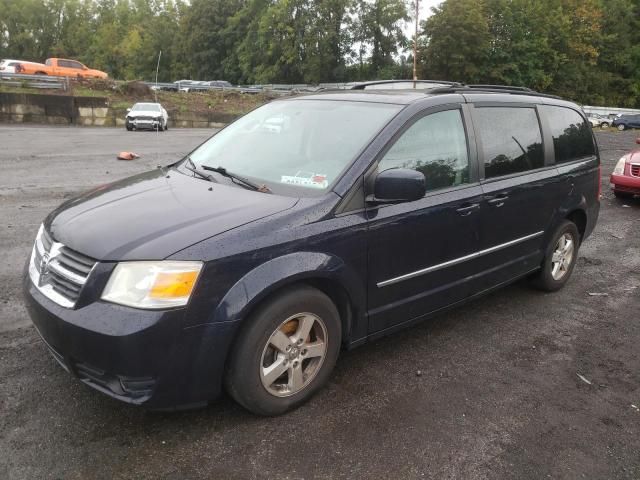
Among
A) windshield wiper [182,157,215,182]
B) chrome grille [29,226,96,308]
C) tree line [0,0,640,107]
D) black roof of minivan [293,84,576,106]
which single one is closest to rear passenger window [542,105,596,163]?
black roof of minivan [293,84,576,106]

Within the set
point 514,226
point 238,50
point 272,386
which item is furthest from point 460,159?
point 238,50

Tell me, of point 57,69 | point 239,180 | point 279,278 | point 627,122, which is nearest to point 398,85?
point 239,180

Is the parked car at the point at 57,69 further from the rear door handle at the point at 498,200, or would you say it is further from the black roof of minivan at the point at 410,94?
the rear door handle at the point at 498,200

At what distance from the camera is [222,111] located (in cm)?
3281

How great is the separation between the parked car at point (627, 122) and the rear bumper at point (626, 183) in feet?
124

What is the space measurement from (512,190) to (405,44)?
226ft

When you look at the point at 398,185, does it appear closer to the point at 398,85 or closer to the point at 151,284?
the point at 151,284

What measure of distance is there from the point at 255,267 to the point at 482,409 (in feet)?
5.30

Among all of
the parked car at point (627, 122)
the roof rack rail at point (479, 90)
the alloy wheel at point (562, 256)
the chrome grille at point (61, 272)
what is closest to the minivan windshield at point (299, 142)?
the roof rack rail at point (479, 90)

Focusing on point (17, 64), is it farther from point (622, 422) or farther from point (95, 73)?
point (622, 422)

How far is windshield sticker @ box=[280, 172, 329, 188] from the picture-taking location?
3188 mm

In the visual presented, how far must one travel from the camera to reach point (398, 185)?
3078mm

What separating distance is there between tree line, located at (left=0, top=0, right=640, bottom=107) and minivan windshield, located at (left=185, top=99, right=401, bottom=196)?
57.3 meters

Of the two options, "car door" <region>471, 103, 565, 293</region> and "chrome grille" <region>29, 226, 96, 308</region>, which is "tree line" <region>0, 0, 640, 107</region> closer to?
"car door" <region>471, 103, 565, 293</region>
